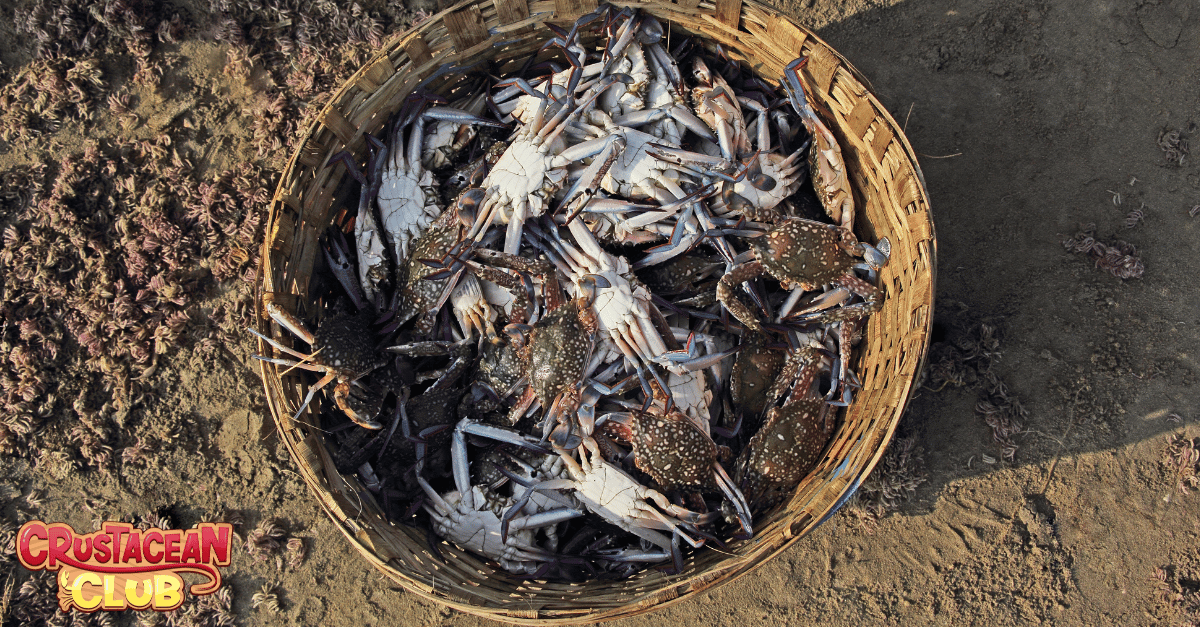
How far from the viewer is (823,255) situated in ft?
10.3

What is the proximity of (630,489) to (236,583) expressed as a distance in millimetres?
2324

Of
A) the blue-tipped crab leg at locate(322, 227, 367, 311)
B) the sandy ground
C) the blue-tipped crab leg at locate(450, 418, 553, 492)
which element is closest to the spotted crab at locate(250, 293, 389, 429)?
the blue-tipped crab leg at locate(322, 227, 367, 311)

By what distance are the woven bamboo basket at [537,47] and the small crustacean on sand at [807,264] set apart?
135mm

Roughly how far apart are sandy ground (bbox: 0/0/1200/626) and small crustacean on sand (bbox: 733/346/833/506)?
0.84 m

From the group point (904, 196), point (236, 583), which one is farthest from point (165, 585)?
point (904, 196)

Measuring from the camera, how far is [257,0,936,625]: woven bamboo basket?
2.92 meters

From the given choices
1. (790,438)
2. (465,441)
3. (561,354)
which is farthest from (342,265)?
(790,438)

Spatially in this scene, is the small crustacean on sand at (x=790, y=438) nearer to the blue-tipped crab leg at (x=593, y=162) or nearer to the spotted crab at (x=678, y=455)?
the spotted crab at (x=678, y=455)

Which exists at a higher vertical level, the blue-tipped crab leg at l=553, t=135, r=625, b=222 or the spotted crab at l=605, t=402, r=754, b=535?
the blue-tipped crab leg at l=553, t=135, r=625, b=222

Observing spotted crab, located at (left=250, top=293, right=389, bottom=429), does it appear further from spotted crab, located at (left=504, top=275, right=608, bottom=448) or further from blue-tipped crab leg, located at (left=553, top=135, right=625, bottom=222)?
blue-tipped crab leg, located at (left=553, top=135, right=625, bottom=222)

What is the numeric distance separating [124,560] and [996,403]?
4785 millimetres

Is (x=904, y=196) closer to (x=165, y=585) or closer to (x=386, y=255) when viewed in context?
(x=386, y=255)

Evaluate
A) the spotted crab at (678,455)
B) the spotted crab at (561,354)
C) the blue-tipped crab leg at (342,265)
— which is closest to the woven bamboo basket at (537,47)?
the blue-tipped crab leg at (342,265)

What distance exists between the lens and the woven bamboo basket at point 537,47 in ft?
9.58
